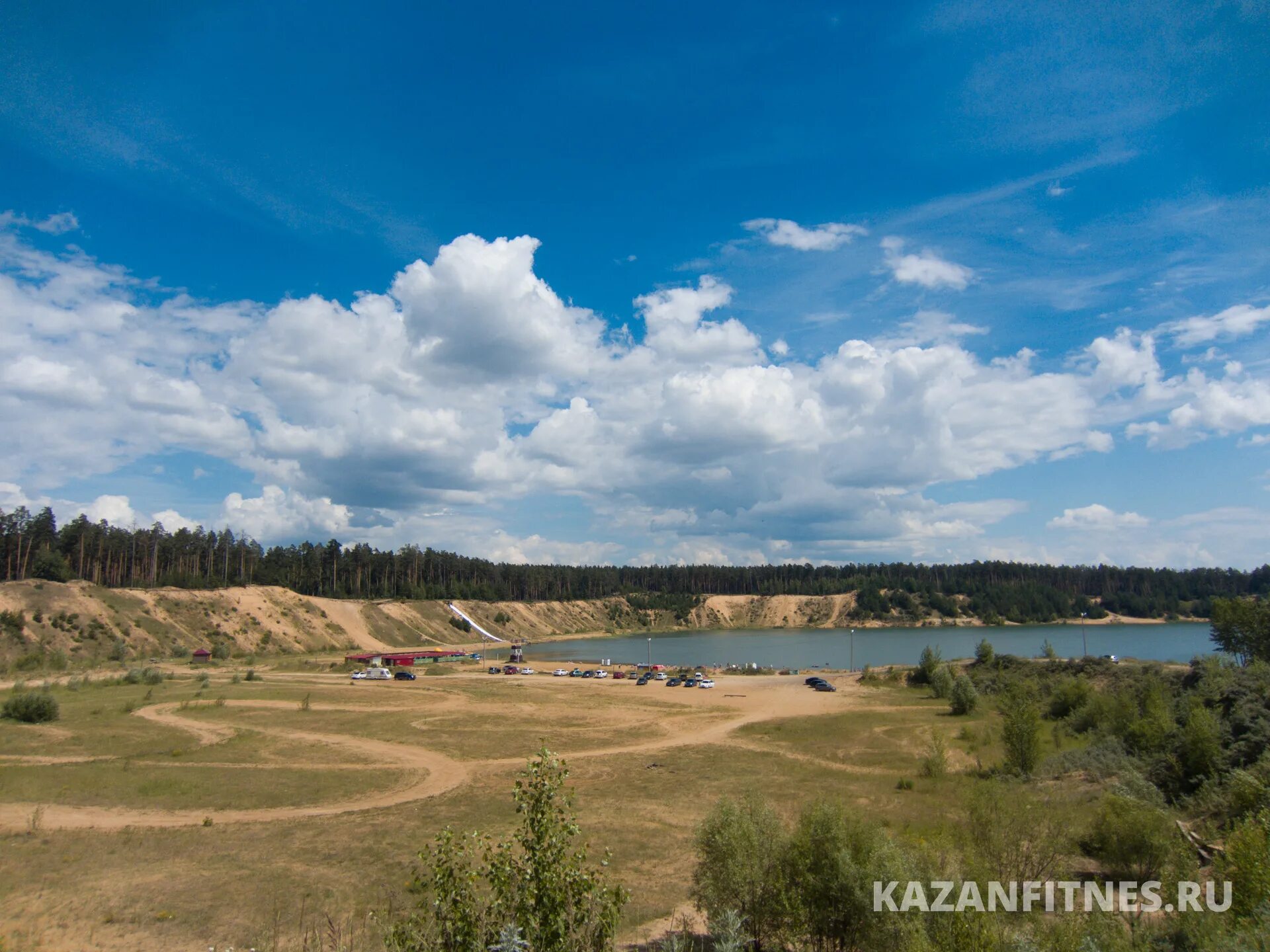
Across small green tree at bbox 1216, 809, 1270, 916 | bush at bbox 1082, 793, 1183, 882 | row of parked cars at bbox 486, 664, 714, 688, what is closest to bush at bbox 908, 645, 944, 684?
row of parked cars at bbox 486, 664, 714, 688

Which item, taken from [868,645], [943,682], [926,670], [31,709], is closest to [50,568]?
[31,709]

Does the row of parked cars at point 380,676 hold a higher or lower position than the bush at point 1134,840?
lower

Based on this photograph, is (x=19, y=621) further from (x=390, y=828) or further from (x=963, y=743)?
(x=963, y=743)

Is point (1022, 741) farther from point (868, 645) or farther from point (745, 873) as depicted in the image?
point (868, 645)

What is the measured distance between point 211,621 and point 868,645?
386ft

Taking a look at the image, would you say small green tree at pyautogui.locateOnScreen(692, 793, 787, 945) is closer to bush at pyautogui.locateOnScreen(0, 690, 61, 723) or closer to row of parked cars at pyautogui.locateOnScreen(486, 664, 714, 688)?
bush at pyautogui.locateOnScreen(0, 690, 61, 723)

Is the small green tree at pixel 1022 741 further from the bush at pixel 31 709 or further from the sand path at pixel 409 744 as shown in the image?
the bush at pixel 31 709

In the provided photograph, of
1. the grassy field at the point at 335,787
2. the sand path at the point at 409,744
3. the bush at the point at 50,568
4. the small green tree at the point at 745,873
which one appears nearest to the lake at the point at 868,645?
the sand path at the point at 409,744

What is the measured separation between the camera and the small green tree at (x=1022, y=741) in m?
34.8

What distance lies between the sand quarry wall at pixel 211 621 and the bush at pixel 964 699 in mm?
95962

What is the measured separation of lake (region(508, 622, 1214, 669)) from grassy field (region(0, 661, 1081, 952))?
191 feet

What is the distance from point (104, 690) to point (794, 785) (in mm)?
58063

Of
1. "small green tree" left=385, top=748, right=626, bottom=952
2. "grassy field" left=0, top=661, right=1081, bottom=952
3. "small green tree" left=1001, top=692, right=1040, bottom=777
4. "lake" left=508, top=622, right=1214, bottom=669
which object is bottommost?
"lake" left=508, top=622, right=1214, bottom=669

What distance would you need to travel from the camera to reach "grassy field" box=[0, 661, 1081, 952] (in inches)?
709
